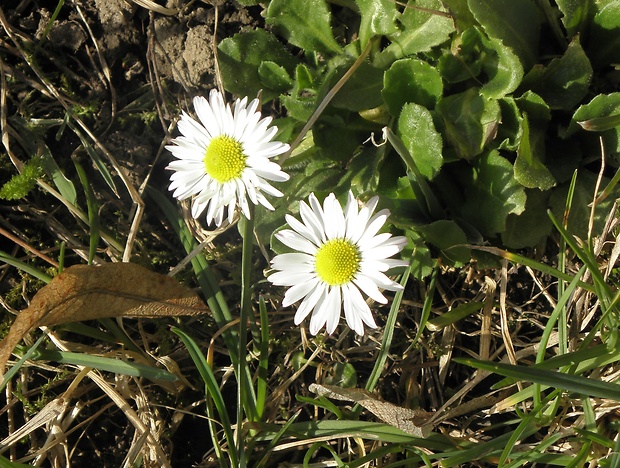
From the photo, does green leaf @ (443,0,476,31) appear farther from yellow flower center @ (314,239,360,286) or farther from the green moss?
the green moss

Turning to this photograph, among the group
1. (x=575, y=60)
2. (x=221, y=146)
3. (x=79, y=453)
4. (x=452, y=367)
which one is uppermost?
(x=575, y=60)

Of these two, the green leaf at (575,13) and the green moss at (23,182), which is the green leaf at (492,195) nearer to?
the green leaf at (575,13)

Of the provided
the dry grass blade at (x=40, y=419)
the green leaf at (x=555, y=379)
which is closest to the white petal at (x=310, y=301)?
the green leaf at (x=555, y=379)

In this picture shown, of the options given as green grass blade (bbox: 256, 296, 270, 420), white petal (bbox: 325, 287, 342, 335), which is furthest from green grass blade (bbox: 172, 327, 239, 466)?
white petal (bbox: 325, 287, 342, 335)

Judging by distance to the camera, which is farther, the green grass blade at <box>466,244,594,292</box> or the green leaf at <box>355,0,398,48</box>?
the green leaf at <box>355,0,398,48</box>

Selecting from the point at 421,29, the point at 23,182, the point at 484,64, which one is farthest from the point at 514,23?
the point at 23,182

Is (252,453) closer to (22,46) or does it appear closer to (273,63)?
(273,63)

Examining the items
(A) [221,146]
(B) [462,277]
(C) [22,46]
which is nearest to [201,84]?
(A) [221,146]
